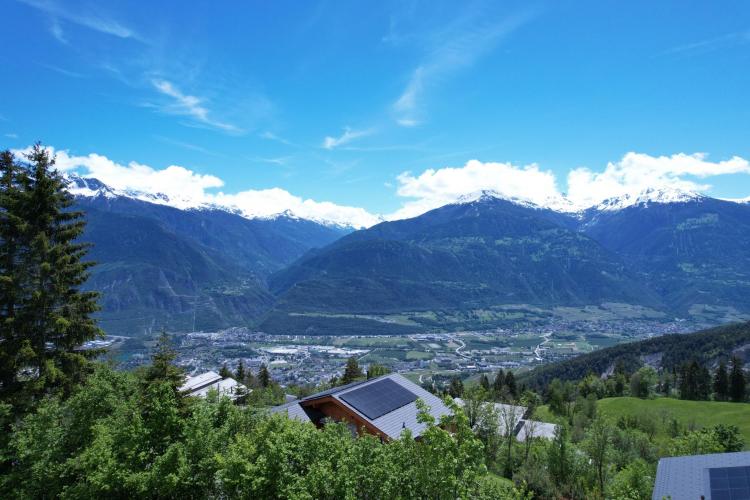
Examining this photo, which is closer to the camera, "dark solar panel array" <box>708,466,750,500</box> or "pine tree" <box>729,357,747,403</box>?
"dark solar panel array" <box>708,466,750,500</box>

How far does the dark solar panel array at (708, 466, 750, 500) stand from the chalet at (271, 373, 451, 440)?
58.6ft

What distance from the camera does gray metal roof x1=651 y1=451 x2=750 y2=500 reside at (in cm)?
1709

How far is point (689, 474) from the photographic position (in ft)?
60.8

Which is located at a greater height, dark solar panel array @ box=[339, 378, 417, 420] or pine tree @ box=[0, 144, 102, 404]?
pine tree @ box=[0, 144, 102, 404]

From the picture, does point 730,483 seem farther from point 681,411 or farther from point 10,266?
point 681,411

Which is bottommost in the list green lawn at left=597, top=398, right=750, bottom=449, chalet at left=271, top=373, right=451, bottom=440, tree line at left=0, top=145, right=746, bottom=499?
green lawn at left=597, top=398, right=750, bottom=449

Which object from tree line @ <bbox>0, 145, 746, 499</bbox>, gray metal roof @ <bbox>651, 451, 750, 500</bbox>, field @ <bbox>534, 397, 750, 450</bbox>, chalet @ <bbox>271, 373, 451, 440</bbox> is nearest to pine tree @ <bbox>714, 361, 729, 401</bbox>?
field @ <bbox>534, 397, 750, 450</bbox>

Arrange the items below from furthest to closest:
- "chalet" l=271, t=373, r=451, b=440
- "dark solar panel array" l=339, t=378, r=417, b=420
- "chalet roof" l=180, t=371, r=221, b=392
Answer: "chalet roof" l=180, t=371, r=221, b=392 → "dark solar panel array" l=339, t=378, r=417, b=420 → "chalet" l=271, t=373, r=451, b=440

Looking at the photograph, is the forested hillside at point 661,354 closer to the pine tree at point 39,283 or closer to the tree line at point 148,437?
the tree line at point 148,437

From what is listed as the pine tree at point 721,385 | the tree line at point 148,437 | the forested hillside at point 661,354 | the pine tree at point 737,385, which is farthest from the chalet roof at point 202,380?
the forested hillside at point 661,354

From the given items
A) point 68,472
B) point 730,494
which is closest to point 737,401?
point 730,494

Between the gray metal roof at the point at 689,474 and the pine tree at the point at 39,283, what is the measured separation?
28.9 meters

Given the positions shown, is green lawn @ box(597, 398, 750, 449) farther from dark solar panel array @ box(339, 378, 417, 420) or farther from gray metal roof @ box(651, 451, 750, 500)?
gray metal roof @ box(651, 451, 750, 500)

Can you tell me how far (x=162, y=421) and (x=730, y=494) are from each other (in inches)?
813
